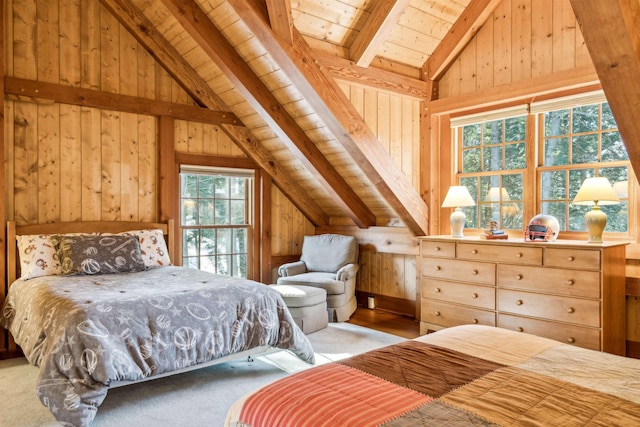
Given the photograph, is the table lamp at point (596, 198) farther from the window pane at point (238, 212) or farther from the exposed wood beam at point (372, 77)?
the window pane at point (238, 212)

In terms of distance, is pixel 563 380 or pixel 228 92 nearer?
pixel 563 380

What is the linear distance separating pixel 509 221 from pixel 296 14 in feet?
8.63

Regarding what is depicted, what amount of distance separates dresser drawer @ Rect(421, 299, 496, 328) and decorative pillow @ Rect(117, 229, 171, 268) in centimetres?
250

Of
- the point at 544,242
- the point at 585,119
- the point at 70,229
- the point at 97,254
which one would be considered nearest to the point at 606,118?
the point at 585,119

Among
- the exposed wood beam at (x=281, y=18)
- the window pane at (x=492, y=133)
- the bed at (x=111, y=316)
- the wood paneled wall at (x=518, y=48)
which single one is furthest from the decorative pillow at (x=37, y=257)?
the window pane at (x=492, y=133)

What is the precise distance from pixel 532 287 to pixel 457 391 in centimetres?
246

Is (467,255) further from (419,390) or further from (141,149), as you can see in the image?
(141,149)

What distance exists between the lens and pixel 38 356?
2.87 metres

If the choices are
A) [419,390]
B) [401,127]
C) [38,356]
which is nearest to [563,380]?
[419,390]

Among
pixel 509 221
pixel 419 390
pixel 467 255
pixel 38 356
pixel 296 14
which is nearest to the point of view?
pixel 419 390

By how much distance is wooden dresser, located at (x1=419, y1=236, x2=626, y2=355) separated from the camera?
10.6ft

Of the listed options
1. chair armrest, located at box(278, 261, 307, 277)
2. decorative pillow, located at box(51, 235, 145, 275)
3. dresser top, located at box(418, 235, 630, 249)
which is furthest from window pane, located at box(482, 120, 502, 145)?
decorative pillow, located at box(51, 235, 145, 275)

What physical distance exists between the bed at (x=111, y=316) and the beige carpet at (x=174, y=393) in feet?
0.62

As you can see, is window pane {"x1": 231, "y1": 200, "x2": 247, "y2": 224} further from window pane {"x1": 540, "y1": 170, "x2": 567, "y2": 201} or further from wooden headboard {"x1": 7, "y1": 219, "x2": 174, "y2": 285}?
window pane {"x1": 540, "y1": 170, "x2": 567, "y2": 201}
